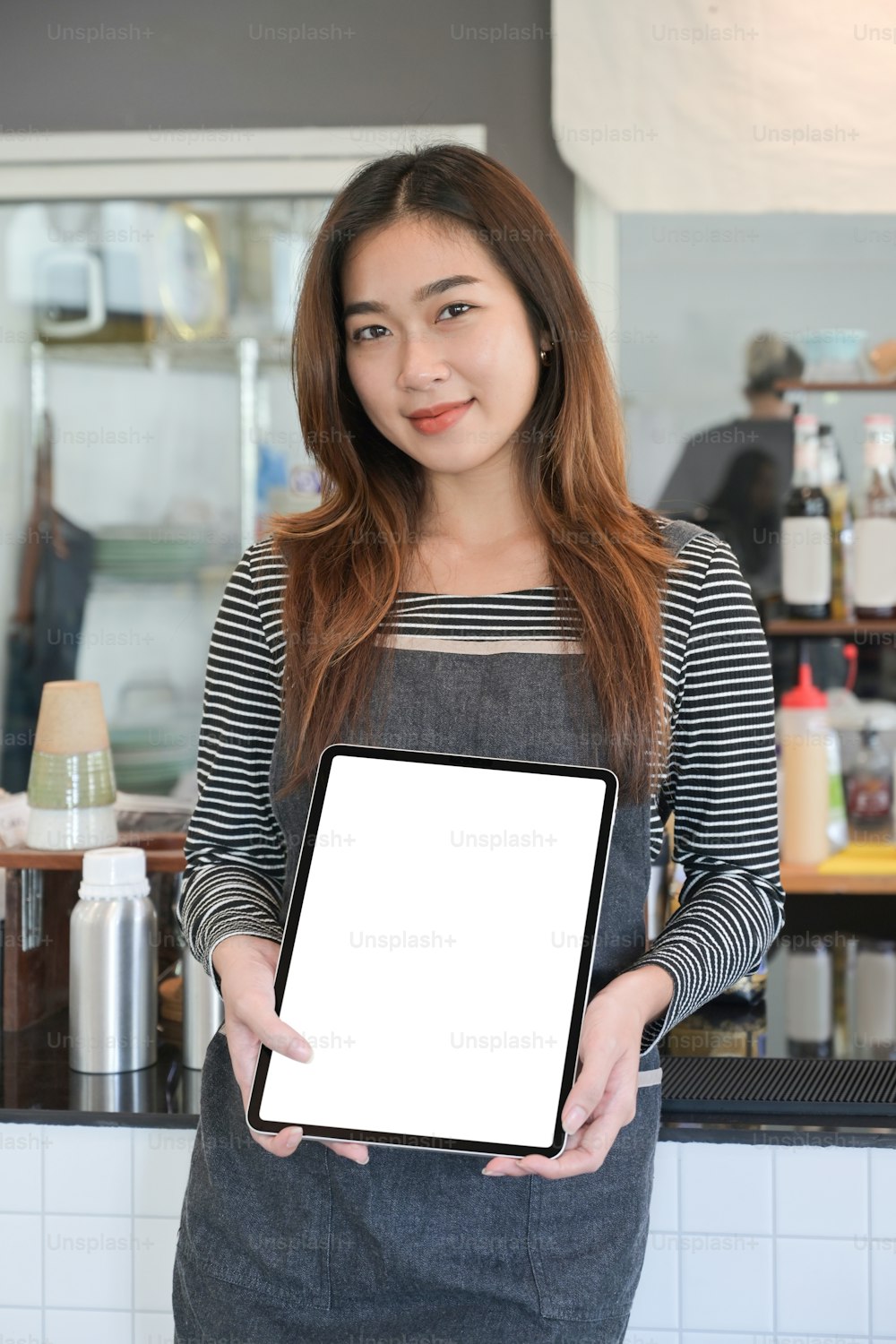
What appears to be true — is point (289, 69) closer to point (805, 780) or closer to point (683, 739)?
point (805, 780)

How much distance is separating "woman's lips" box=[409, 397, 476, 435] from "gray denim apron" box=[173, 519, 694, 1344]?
16 cm

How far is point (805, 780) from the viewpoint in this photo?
197 cm

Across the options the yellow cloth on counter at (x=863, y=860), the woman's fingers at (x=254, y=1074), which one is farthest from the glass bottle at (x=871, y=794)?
the woman's fingers at (x=254, y=1074)

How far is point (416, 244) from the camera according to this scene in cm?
101

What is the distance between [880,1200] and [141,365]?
2369 millimetres

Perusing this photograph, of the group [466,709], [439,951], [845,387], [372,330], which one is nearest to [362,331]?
[372,330]

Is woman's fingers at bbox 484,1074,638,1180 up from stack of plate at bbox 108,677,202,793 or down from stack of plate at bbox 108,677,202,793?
up

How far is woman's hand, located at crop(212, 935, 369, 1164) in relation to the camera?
2.79 ft

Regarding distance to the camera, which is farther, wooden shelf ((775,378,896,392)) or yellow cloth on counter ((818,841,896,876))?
wooden shelf ((775,378,896,392))

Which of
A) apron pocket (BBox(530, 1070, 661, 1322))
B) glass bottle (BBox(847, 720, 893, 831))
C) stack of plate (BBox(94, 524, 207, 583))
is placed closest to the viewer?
apron pocket (BBox(530, 1070, 661, 1322))

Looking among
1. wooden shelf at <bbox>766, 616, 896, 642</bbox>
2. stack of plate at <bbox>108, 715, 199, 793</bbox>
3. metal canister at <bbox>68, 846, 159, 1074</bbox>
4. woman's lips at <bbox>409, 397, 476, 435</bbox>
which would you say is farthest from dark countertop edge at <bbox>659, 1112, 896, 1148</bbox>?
stack of plate at <bbox>108, 715, 199, 793</bbox>

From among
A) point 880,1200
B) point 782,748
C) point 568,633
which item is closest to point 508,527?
point 568,633

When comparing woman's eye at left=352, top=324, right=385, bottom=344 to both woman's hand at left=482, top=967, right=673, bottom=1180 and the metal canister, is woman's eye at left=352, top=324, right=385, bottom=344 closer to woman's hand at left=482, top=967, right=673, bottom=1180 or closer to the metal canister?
woman's hand at left=482, top=967, right=673, bottom=1180

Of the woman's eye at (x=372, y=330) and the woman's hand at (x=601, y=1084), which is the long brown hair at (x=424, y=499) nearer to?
the woman's eye at (x=372, y=330)
